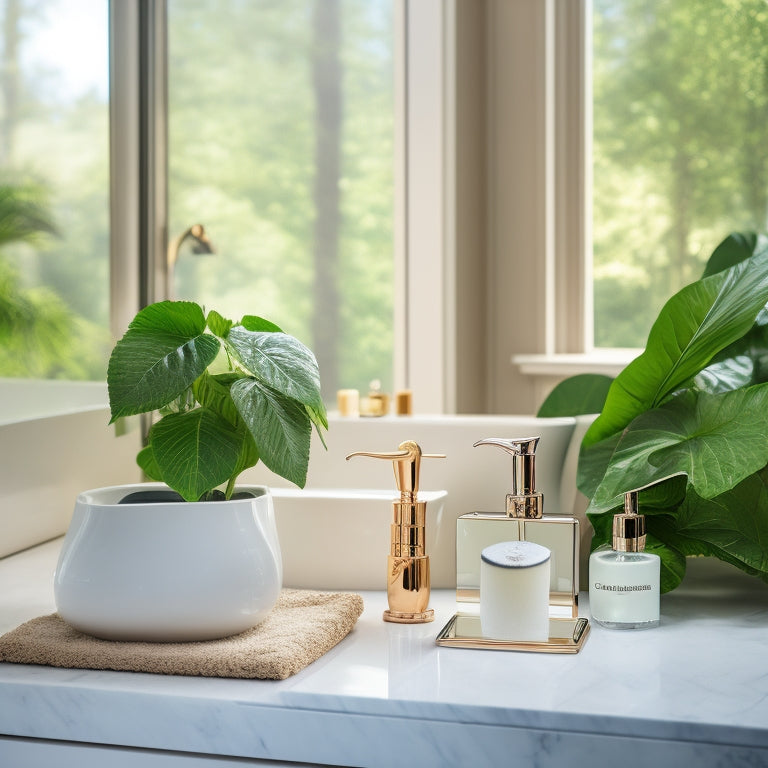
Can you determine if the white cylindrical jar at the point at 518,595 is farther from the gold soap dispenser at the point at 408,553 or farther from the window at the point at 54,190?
the window at the point at 54,190

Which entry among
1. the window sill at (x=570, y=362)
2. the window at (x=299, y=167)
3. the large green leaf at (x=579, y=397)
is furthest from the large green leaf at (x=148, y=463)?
the window sill at (x=570, y=362)

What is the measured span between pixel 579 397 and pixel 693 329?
1.10 feet

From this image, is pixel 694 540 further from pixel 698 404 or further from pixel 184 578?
pixel 184 578

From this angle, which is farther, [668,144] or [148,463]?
[668,144]

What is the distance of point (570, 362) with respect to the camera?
6.24 ft

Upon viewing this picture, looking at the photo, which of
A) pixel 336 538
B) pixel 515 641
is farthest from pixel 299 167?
pixel 515 641

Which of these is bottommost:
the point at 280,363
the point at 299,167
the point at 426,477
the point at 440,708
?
the point at 440,708

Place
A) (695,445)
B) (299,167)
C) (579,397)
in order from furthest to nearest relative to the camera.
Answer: (299,167), (579,397), (695,445)

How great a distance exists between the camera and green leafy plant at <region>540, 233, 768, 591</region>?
854 mm

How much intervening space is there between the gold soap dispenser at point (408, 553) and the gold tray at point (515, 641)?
0.04 m

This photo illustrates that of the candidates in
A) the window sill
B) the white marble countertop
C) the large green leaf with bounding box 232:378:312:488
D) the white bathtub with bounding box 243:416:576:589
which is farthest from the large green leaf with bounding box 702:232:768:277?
the window sill

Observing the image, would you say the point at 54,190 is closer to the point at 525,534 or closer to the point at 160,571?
the point at 160,571

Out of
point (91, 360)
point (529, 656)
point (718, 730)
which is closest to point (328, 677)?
point (529, 656)

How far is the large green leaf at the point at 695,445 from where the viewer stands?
0.81 metres
